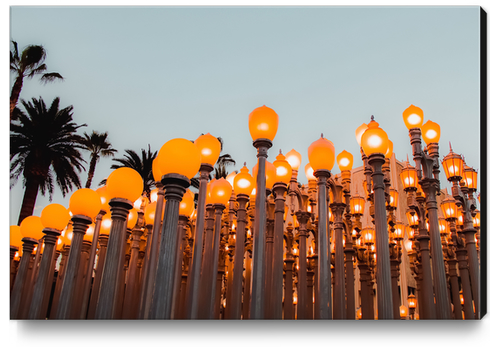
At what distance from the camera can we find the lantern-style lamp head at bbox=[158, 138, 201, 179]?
3.95m

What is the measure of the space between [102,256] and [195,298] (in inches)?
94.8

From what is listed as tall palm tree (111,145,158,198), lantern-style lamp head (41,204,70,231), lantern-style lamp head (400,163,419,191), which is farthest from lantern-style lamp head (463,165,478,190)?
tall palm tree (111,145,158,198)

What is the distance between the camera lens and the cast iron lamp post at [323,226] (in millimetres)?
4457

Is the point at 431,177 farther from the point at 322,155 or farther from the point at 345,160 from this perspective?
the point at 322,155

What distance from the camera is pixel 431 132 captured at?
6594 millimetres

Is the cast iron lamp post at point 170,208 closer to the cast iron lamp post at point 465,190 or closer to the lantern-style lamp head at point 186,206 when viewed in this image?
the lantern-style lamp head at point 186,206

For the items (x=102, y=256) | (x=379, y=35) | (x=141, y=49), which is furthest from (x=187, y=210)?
(x=379, y=35)

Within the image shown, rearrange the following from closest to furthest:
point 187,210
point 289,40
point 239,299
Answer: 1. point 239,299
2. point 187,210
3. point 289,40

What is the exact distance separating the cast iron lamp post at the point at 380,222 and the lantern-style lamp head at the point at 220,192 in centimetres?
219

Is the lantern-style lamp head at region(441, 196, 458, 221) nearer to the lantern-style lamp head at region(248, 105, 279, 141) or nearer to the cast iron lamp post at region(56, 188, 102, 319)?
the lantern-style lamp head at region(248, 105, 279, 141)

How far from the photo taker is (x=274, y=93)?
794 cm

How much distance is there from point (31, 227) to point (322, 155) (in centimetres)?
442

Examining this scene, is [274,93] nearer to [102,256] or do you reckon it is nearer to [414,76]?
[414,76]
